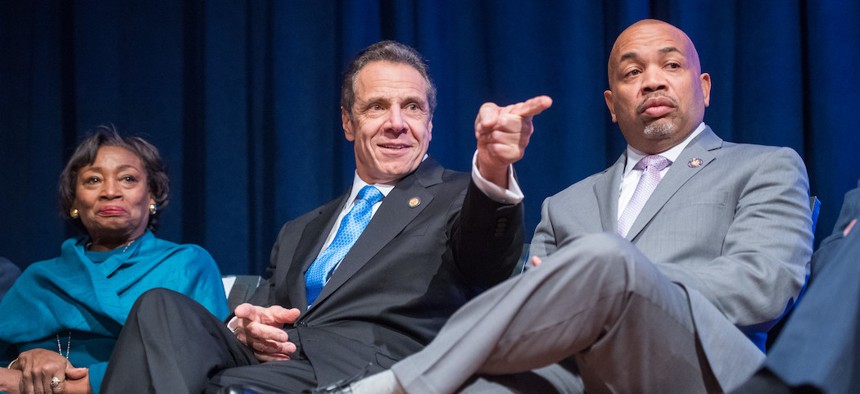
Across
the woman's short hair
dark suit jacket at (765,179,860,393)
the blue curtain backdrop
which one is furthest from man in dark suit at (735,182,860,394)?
the woman's short hair

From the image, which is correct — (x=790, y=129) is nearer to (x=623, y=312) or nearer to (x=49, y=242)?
(x=623, y=312)

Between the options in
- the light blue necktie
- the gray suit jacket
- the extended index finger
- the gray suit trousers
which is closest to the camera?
the gray suit trousers

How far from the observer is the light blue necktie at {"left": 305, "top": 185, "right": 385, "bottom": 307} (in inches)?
87.6

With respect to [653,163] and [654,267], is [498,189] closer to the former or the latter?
[654,267]

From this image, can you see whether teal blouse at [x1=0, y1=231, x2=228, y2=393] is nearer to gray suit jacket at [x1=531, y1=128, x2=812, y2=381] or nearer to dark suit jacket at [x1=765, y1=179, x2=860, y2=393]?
gray suit jacket at [x1=531, y1=128, x2=812, y2=381]

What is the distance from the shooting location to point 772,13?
2.69 meters

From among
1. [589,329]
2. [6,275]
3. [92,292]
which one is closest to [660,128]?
[589,329]

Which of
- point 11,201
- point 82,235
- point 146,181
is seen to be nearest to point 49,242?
→ point 11,201

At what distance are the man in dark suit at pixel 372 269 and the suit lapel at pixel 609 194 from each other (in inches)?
12.5

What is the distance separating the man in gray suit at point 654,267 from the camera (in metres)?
1.50

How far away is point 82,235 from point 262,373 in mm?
1400

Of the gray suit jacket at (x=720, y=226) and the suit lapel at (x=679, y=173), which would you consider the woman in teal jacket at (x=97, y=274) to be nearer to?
the gray suit jacket at (x=720, y=226)

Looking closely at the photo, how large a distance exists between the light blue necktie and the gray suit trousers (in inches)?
28.6

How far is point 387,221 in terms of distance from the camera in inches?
86.3
